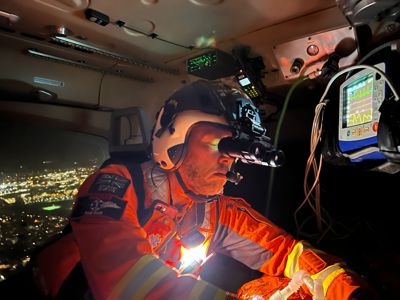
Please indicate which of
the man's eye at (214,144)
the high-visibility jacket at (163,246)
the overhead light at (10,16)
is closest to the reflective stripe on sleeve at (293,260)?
the high-visibility jacket at (163,246)

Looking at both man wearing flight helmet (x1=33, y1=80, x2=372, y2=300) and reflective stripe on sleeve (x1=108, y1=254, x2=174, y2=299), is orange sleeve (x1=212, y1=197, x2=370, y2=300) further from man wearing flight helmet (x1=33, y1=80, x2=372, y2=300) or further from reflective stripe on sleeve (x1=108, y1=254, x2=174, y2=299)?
reflective stripe on sleeve (x1=108, y1=254, x2=174, y2=299)

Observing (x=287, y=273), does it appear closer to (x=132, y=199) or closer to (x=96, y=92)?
(x=132, y=199)

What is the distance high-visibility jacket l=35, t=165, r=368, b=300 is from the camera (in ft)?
3.28

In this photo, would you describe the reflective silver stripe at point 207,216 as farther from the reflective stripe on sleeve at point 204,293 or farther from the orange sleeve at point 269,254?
the reflective stripe on sleeve at point 204,293

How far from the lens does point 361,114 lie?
112 centimetres

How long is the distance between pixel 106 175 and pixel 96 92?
0.81m

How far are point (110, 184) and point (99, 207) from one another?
11 centimetres

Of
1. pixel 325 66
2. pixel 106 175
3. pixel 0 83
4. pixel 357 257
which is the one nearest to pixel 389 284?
pixel 357 257

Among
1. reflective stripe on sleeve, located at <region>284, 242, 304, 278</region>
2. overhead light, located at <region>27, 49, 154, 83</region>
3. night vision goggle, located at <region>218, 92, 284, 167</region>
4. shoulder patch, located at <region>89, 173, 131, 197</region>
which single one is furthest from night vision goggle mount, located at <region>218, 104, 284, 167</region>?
overhead light, located at <region>27, 49, 154, 83</region>

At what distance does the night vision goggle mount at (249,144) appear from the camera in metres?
1.10

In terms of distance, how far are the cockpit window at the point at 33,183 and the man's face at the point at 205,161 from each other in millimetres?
859

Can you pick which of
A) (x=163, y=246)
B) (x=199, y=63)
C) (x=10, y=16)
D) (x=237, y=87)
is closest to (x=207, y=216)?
(x=163, y=246)

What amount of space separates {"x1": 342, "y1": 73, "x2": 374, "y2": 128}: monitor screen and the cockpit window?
4.78 feet

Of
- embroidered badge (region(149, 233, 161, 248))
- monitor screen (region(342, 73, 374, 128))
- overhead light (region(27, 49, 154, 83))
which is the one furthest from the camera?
overhead light (region(27, 49, 154, 83))
